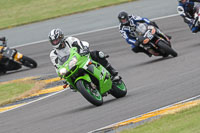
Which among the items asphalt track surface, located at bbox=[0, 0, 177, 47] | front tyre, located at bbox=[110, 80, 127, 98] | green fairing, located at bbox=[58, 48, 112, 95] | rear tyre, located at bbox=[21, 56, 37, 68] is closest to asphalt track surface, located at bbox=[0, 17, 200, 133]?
front tyre, located at bbox=[110, 80, 127, 98]

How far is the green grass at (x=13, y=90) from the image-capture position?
1466 centimetres

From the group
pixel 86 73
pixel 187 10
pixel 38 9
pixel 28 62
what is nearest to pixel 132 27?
pixel 187 10

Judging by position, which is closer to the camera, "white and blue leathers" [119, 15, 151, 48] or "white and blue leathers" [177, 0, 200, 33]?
"white and blue leathers" [119, 15, 151, 48]

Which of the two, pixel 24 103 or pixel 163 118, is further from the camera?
pixel 24 103

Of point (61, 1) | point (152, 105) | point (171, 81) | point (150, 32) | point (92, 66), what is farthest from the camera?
point (61, 1)

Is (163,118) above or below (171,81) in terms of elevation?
above

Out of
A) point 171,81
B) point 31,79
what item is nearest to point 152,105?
point 171,81

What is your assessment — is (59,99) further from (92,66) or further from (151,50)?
(151,50)

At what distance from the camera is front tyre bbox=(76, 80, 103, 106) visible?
10484mm

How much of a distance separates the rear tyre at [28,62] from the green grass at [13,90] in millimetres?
2592

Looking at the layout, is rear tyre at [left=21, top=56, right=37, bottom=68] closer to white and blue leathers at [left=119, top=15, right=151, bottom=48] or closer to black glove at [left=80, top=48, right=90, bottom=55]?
white and blue leathers at [left=119, top=15, right=151, bottom=48]

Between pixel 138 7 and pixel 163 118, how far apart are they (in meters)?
17.3

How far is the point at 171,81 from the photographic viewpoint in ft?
41.7

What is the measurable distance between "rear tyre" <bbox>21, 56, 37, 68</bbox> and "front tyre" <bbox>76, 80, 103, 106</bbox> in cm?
884
